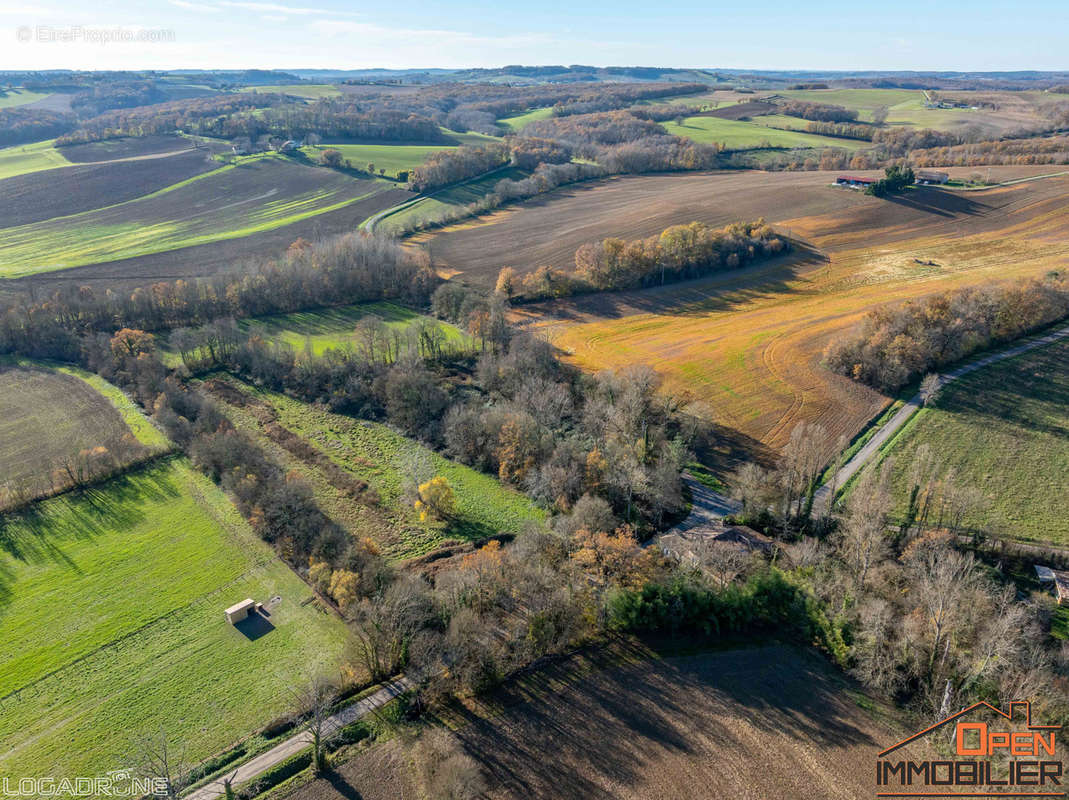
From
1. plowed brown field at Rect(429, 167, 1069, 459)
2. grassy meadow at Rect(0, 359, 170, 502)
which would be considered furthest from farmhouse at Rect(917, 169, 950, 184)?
grassy meadow at Rect(0, 359, 170, 502)

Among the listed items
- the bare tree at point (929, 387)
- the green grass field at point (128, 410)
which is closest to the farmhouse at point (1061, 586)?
the bare tree at point (929, 387)

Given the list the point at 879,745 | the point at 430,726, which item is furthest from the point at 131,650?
the point at 879,745

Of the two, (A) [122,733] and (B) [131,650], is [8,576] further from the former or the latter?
(A) [122,733]

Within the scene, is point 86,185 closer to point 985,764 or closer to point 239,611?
point 239,611

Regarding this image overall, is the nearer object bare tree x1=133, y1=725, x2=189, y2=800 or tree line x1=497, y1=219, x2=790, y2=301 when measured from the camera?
bare tree x1=133, y1=725, x2=189, y2=800

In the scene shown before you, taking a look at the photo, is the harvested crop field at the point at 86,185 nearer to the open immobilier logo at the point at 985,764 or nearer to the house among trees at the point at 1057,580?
the open immobilier logo at the point at 985,764

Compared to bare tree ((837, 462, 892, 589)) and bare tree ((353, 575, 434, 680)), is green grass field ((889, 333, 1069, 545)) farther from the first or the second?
bare tree ((353, 575, 434, 680))

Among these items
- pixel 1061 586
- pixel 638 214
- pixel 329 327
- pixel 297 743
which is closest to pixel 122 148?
pixel 329 327
